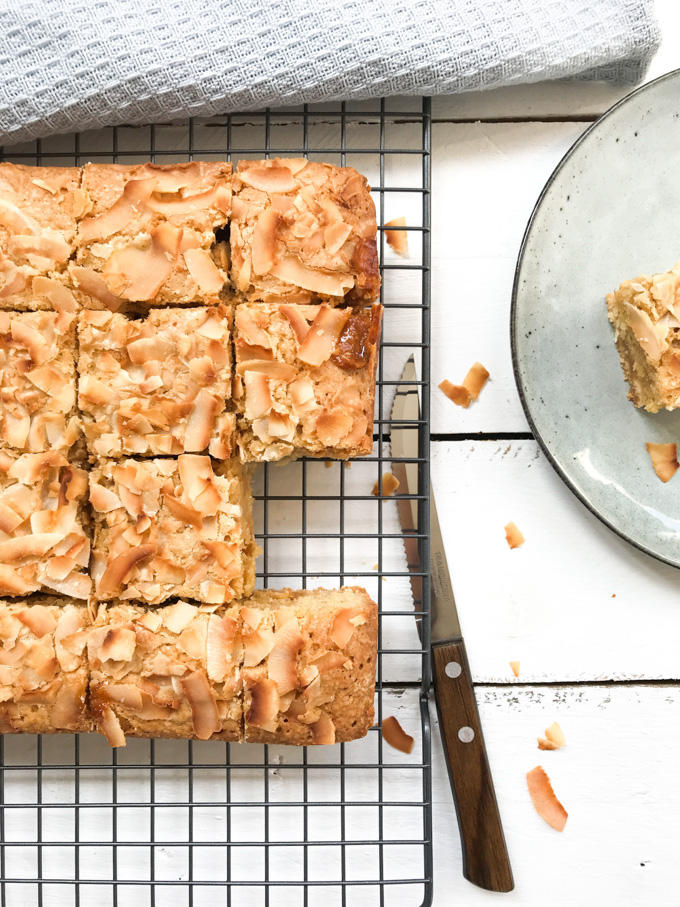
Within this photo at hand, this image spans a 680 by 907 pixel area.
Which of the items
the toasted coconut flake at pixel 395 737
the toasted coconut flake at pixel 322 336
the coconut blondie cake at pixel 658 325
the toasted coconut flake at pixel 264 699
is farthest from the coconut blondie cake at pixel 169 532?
the coconut blondie cake at pixel 658 325

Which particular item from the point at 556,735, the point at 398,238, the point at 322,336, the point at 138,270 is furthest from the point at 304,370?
the point at 556,735

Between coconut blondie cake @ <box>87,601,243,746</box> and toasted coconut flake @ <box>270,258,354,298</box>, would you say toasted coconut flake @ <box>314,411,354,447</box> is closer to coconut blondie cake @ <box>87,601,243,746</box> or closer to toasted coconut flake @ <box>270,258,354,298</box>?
toasted coconut flake @ <box>270,258,354,298</box>

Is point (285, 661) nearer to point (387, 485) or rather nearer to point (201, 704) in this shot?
point (201, 704)

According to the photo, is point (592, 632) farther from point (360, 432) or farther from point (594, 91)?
point (594, 91)

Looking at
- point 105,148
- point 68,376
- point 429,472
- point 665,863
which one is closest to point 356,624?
point 429,472

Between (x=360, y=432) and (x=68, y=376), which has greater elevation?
(x=68, y=376)

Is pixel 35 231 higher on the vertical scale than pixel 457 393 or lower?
higher

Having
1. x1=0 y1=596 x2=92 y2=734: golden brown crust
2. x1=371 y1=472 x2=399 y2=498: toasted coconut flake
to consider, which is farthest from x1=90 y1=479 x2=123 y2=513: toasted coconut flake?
x1=371 y1=472 x2=399 y2=498: toasted coconut flake
